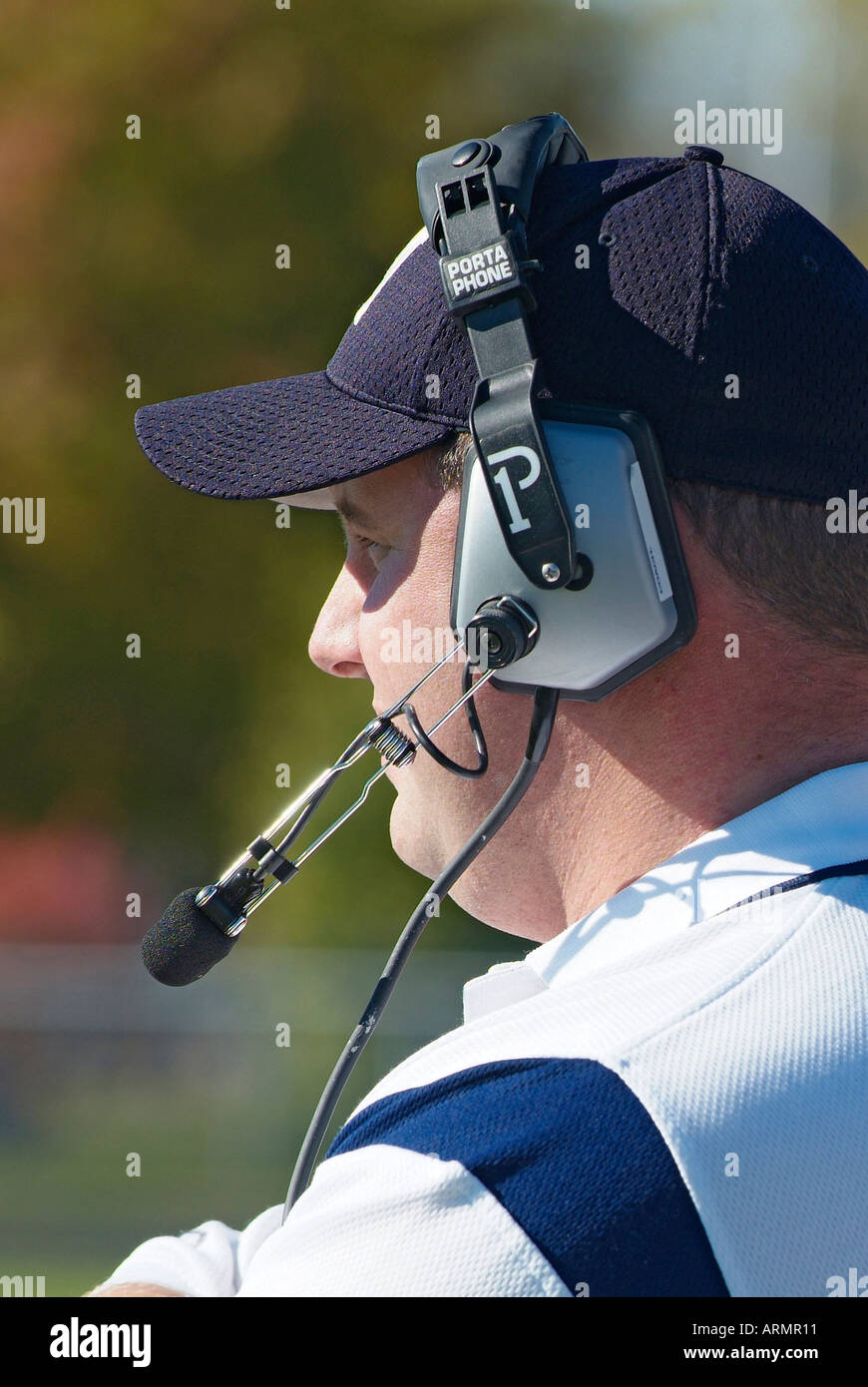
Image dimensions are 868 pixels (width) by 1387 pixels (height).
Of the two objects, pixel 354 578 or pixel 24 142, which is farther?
pixel 24 142

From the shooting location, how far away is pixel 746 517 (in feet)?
3.64

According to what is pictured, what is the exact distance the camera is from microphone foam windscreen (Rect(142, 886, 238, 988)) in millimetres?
1242

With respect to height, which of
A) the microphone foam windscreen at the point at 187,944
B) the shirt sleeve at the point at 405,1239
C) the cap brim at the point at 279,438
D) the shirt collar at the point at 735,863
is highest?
the cap brim at the point at 279,438

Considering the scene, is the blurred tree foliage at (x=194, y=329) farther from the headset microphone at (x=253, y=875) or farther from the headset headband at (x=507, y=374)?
the headset headband at (x=507, y=374)

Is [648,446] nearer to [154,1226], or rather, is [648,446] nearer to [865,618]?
[865,618]

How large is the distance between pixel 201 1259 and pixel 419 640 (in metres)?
0.62

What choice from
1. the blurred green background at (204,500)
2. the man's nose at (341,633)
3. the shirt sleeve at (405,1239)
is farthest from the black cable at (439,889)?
the blurred green background at (204,500)

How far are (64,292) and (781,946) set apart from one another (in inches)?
184

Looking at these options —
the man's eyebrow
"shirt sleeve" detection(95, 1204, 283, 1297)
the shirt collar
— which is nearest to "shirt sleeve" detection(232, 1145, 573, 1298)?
the shirt collar

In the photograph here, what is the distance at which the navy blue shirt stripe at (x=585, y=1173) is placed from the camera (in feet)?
2.71

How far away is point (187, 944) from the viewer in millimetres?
1244

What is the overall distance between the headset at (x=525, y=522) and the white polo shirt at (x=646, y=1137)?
23 cm

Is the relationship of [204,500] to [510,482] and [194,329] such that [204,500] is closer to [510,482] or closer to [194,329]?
[194,329]
